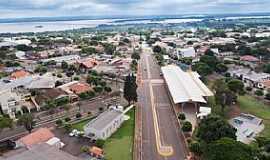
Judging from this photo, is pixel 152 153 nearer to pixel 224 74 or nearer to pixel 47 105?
pixel 47 105

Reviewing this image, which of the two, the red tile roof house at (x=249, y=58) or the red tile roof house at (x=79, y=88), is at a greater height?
the red tile roof house at (x=249, y=58)

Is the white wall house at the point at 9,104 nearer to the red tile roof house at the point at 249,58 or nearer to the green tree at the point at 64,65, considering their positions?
the green tree at the point at 64,65

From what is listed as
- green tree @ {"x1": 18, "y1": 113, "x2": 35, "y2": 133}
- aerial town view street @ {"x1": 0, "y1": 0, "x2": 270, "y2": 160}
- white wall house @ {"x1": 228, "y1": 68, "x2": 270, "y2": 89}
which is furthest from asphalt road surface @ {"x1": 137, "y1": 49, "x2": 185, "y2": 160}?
white wall house @ {"x1": 228, "y1": 68, "x2": 270, "y2": 89}

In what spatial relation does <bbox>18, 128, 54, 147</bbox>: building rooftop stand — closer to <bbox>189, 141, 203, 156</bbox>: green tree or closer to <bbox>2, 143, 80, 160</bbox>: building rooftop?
<bbox>2, 143, 80, 160</bbox>: building rooftop

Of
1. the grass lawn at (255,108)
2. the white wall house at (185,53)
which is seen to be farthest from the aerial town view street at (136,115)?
the white wall house at (185,53)

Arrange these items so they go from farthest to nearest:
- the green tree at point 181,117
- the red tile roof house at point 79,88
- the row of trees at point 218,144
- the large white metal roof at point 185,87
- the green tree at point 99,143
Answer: the red tile roof house at point 79,88
the large white metal roof at point 185,87
the green tree at point 181,117
the green tree at point 99,143
the row of trees at point 218,144

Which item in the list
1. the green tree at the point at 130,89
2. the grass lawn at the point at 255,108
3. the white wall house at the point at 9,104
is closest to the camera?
the grass lawn at the point at 255,108

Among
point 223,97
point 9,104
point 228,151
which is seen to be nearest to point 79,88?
point 9,104
